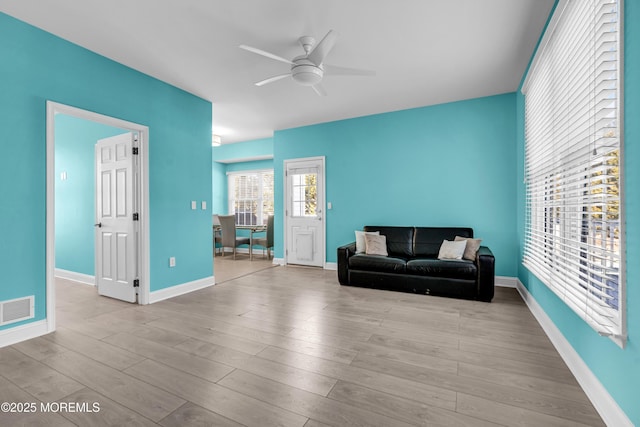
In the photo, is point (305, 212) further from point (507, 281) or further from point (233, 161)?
point (507, 281)

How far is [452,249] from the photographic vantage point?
13.3 ft

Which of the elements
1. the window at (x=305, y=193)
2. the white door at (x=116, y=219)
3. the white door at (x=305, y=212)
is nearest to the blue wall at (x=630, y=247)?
the white door at (x=116, y=219)

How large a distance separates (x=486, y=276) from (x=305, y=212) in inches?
133

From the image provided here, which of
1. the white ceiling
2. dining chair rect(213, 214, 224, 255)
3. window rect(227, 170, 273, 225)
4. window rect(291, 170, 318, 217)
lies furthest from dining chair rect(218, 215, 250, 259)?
the white ceiling

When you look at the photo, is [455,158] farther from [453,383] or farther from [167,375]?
[167,375]

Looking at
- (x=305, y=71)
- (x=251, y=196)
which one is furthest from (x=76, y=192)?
(x=305, y=71)

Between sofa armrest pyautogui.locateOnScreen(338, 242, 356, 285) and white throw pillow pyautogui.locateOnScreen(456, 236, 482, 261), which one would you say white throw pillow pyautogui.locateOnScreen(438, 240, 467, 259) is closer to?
white throw pillow pyautogui.locateOnScreen(456, 236, 482, 261)

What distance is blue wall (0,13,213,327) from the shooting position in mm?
2531

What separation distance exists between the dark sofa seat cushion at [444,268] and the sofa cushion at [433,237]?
0.50 m

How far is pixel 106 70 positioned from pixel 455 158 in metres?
4.74

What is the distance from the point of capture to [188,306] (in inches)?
138

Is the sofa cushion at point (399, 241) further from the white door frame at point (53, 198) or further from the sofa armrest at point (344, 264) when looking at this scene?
the white door frame at point (53, 198)

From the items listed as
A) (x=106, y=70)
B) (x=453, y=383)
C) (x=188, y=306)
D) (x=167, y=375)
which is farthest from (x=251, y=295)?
(x=106, y=70)

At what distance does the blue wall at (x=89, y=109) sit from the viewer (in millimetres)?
2531
